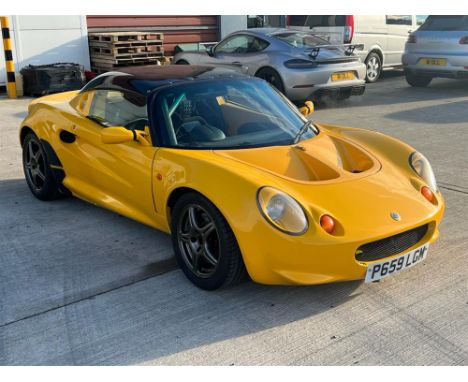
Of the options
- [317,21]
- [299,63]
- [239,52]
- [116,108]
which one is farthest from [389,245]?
[317,21]

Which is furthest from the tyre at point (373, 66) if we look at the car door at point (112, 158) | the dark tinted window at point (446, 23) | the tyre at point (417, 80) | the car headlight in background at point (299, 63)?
the car door at point (112, 158)

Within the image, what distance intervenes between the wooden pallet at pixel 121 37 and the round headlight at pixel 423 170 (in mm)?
9399

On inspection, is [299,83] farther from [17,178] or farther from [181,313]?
[181,313]

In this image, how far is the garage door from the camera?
13469 mm

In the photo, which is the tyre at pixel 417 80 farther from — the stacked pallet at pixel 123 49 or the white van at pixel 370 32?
the stacked pallet at pixel 123 49

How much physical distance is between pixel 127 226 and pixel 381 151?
2.06 m

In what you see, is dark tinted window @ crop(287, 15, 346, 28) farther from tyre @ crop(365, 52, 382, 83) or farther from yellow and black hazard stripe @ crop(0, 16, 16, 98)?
yellow and black hazard stripe @ crop(0, 16, 16, 98)

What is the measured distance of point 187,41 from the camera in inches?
586

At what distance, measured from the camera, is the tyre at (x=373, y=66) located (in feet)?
42.6

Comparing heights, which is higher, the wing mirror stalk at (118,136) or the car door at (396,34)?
the car door at (396,34)

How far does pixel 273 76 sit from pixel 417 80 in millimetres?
3945

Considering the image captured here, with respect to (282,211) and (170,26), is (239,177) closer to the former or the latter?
(282,211)

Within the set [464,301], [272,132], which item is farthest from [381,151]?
[464,301]

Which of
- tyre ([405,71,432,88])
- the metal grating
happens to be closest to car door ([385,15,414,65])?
tyre ([405,71,432,88])
